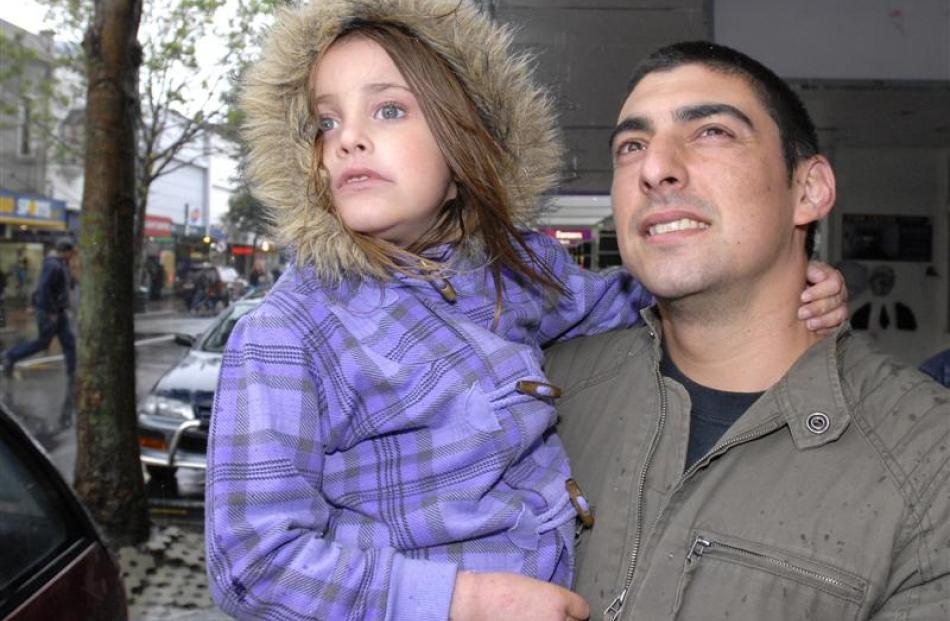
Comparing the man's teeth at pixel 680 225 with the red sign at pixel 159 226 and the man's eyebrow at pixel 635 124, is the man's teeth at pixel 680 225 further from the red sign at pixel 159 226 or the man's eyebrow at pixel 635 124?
the red sign at pixel 159 226

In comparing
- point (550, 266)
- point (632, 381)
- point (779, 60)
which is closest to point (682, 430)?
point (632, 381)

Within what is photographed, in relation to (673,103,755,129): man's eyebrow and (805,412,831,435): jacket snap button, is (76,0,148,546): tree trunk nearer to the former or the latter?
(673,103,755,129): man's eyebrow

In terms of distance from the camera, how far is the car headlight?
762 cm

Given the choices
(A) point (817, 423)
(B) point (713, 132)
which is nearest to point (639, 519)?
(A) point (817, 423)

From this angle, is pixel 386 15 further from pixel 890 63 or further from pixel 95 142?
pixel 95 142

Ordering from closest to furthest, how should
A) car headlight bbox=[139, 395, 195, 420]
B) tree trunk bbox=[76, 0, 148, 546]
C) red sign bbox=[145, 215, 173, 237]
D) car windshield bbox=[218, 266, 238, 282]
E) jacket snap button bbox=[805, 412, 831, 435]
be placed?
jacket snap button bbox=[805, 412, 831, 435], tree trunk bbox=[76, 0, 148, 546], car headlight bbox=[139, 395, 195, 420], car windshield bbox=[218, 266, 238, 282], red sign bbox=[145, 215, 173, 237]

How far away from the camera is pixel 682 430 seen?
1.80 meters

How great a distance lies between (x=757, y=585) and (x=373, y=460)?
0.73 metres

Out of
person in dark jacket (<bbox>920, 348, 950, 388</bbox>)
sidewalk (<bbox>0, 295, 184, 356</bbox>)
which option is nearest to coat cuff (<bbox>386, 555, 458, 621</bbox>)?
person in dark jacket (<bbox>920, 348, 950, 388</bbox>)

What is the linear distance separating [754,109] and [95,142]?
5154mm

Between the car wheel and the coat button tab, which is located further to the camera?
the car wheel

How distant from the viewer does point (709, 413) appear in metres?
1.85

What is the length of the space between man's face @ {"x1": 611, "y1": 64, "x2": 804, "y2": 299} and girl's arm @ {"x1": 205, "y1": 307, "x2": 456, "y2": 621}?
2.47 feet

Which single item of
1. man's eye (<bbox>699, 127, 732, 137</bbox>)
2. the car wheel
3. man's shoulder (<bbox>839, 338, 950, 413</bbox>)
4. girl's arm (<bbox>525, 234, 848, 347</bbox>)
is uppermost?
Result: man's eye (<bbox>699, 127, 732, 137</bbox>)
